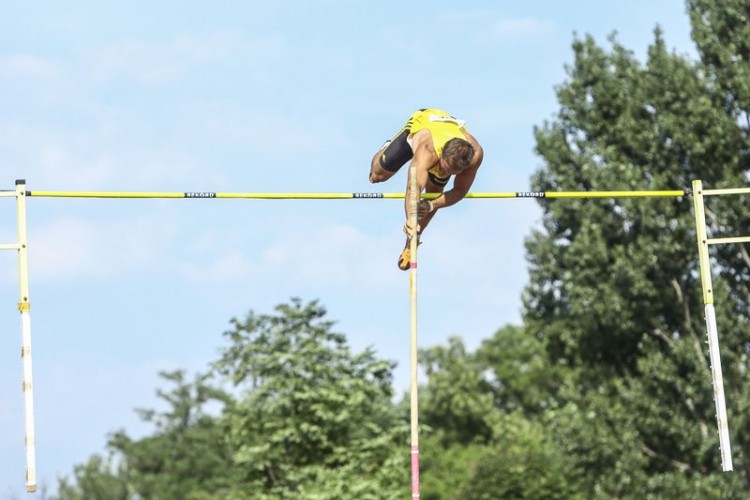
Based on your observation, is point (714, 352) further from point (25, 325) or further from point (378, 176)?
point (25, 325)

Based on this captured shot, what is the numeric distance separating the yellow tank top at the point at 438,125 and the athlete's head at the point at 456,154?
8cm

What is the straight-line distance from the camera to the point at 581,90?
33.0 m

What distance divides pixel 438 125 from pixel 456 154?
1.88ft

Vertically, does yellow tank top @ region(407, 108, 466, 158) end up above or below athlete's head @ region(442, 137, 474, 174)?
above

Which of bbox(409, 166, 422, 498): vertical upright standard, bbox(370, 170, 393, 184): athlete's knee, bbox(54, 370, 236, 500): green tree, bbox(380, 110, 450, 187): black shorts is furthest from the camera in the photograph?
bbox(54, 370, 236, 500): green tree

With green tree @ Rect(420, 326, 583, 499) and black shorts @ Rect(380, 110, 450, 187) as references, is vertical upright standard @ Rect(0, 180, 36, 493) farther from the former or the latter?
green tree @ Rect(420, 326, 583, 499)

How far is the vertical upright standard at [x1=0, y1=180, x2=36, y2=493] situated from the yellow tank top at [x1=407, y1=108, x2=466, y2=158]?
375 cm

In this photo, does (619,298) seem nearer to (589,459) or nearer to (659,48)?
(589,459)

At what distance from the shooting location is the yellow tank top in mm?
11836

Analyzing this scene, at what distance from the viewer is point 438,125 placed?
12.1m

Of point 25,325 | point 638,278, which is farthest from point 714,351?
point 638,278

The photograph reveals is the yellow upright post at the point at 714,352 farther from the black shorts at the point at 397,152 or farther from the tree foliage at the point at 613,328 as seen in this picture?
the tree foliage at the point at 613,328

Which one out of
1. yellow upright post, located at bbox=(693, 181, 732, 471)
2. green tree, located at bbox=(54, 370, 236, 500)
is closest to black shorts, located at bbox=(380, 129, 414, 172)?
yellow upright post, located at bbox=(693, 181, 732, 471)

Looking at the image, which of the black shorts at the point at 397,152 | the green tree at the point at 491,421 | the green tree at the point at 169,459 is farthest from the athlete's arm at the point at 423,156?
the green tree at the point at 169,459
